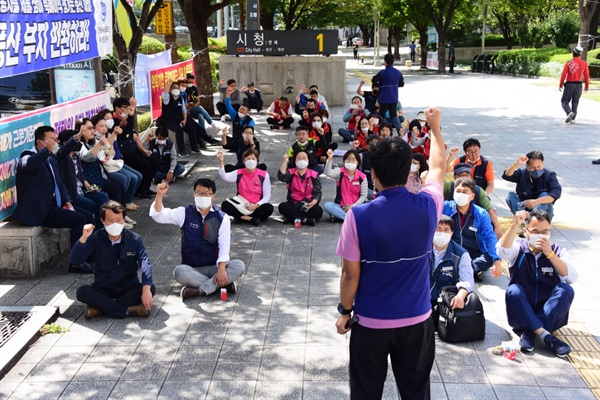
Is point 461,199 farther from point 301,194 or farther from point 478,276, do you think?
point 301,194

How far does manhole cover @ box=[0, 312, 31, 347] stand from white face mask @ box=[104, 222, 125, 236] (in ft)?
3.52

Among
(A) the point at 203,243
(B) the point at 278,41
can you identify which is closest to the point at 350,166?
(A) the point at 203,243

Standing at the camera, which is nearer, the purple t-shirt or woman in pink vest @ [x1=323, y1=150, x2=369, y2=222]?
the purple t-shirt

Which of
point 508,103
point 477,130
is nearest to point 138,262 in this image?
point 477,130

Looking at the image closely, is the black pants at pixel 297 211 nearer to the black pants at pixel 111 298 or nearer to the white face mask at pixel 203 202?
the white face mask at pixel 203 202

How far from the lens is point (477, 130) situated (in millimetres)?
17266

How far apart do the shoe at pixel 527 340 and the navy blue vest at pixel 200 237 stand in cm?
304

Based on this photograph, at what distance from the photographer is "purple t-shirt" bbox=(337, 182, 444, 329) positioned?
3.70 metres

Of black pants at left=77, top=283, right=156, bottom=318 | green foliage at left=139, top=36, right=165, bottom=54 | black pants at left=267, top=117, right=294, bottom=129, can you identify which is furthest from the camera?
green foliage at left=139, top=36, right=165, bottom=54

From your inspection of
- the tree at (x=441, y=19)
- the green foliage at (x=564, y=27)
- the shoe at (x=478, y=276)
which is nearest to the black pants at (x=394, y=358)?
the shoe at (x=478, y=276)

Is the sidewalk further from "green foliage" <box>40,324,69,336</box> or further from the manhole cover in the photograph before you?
the manhole cover

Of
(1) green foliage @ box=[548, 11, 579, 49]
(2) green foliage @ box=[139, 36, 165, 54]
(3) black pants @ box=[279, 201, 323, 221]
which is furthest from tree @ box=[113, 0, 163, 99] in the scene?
(1) green foliage @ box=[548, 11, 579, 49]

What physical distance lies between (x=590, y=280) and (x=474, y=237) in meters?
1.33

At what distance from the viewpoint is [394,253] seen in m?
3.72
